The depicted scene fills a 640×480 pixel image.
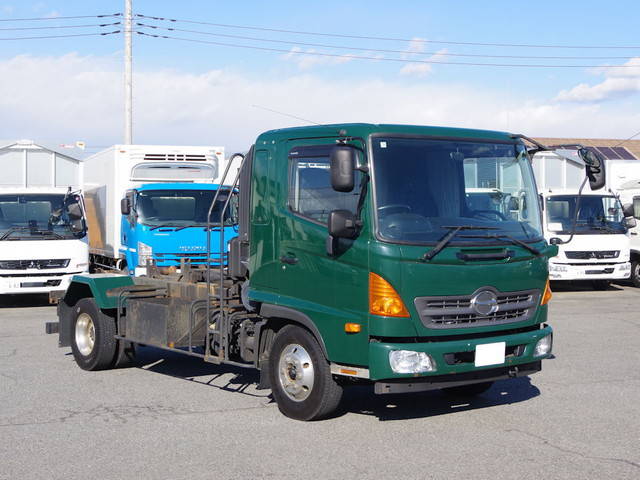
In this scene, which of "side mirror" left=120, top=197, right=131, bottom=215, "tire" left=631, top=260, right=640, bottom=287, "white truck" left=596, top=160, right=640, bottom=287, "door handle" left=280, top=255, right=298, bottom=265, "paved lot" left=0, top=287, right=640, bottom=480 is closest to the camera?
"paved lot" left=0, top=287, right=640, bottom=480

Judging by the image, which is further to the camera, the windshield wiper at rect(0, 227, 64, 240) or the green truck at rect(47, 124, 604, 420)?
the windshield wiper at rect(0, 227, 64, 240)

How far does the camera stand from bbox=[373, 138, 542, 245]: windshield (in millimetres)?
6938

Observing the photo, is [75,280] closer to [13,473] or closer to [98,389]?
[98,389]

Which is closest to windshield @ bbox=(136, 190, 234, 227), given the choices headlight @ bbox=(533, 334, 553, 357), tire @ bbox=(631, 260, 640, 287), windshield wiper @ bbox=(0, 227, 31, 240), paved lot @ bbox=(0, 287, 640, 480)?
windshield wiper @ bbox=(0, 227, 31, 240)

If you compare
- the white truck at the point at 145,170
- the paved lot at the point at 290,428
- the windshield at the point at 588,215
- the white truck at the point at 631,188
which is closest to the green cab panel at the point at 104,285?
the paved lot at the point at 290,428

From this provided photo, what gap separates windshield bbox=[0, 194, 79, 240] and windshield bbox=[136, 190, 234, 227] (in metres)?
1.89

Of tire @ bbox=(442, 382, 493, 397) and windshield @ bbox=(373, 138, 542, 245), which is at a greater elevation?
windshield @ bbox=(373, 138, 542, 245)

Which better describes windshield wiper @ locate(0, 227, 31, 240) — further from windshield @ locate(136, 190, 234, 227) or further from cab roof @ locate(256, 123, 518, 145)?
cab roof @ locate(256, 123, 518, 145)

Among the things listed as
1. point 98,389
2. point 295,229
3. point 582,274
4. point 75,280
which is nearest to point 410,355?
point 295,229

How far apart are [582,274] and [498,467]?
13283 mm

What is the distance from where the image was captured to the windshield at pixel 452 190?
6.94 meters

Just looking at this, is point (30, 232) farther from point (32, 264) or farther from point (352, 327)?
point (352, 327)

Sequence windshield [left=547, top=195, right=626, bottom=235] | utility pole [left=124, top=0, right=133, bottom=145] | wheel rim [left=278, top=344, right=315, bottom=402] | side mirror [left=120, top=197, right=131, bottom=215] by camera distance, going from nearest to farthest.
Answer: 1. wheel rim [left=278, top=344, right=315, bottom=402]
2. side mirror [left=120, top=197, right=131, bottom=215]
3. windshield [left=547, top=195, right=626, bottom=235]
4. utility pole [left=124, top=0, right=133, bottom=145]

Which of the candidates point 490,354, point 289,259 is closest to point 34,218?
point 289,259
